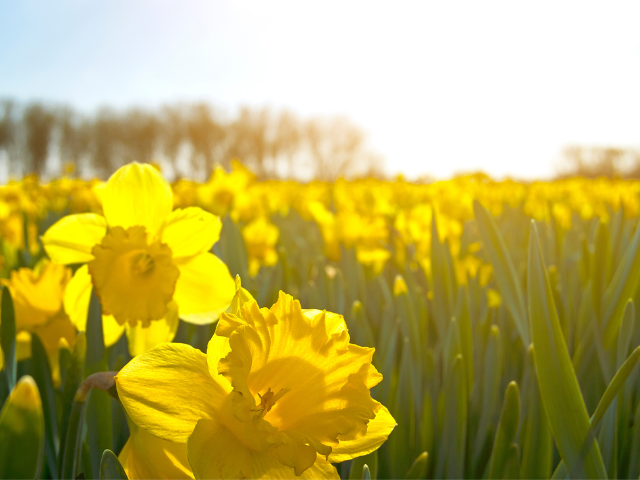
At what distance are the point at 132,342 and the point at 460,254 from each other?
1538mm

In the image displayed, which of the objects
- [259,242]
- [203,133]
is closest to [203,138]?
[203,133]

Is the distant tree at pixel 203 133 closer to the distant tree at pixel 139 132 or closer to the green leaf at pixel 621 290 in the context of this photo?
the distant tree at pixel 139 132

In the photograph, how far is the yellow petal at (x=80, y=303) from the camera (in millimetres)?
823

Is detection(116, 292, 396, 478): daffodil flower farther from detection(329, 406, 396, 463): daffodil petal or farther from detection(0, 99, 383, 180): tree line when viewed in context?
detection(0, 99, 383, 180): tree line

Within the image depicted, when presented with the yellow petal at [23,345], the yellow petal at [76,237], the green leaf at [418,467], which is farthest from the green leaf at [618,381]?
the yellow petal at [23,345]

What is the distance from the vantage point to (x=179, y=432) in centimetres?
39

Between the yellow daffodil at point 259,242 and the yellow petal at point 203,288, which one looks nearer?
the yellow petal at point 203,288

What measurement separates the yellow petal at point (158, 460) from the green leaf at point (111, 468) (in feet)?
0.10

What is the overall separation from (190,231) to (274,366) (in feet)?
1.36

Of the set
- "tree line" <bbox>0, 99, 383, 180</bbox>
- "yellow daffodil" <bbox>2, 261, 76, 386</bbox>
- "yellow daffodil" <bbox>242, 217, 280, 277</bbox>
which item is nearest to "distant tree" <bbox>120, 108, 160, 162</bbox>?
"tree line" <bbox>0, 99, 383, 180</bbox>

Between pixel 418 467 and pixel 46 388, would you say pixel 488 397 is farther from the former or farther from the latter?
pixel 46 388

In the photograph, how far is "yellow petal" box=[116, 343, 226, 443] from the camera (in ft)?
1.28

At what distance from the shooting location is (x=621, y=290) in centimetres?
94

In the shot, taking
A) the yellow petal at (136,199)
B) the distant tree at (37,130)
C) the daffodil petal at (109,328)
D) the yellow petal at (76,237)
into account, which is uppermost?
the distant tree at (37,130)
